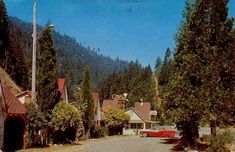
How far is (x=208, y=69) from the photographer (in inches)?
1356

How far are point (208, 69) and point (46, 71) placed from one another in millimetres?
14284

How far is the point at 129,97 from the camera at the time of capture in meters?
168

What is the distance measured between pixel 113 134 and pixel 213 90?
45.2 meters

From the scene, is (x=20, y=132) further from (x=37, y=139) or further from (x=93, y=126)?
(x=93, y=126)

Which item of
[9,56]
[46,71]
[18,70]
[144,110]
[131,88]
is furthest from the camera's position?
[131,88]

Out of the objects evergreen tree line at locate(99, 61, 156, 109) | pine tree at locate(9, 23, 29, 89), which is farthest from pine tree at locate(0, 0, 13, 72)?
evergreen tree line at locate(99, 61, 156, 109)

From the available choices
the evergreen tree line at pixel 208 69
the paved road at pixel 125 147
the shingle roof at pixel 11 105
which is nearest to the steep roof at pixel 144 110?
the paved road at pixel 125 147

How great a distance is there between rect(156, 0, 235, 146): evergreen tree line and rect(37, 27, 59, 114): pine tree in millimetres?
10949

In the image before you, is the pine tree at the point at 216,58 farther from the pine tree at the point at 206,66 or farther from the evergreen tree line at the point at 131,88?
the evergreen tree line at the point at 131,88

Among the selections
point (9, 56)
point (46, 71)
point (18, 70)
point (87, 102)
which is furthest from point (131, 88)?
point (46, 71)

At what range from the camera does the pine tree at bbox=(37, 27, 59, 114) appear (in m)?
40.2

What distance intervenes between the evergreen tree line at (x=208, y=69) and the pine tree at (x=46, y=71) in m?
10.9

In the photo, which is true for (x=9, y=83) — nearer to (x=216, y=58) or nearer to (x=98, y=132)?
(x=98, y=132)

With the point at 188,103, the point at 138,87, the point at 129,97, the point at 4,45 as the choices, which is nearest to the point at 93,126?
the point at 188,103
